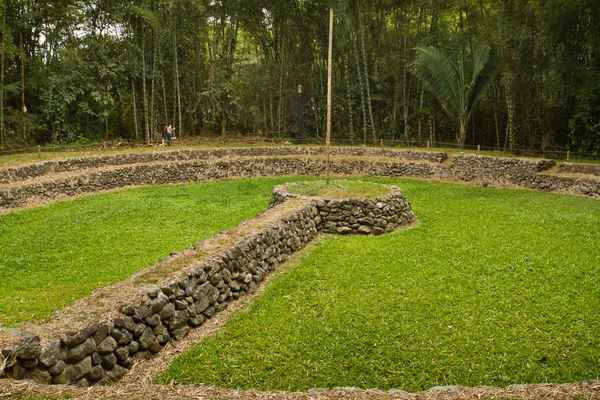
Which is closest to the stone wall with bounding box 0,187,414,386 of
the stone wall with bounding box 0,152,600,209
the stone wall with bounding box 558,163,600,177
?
the stone wall with bounding box 0,152,600,209

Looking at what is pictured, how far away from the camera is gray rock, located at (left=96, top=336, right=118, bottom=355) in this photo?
401 centimetres

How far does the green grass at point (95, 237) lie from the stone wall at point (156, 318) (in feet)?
3.39

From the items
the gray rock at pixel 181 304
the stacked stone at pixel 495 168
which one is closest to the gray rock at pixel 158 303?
the gray rock at pixel 181 304

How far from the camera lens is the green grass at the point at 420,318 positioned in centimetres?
425

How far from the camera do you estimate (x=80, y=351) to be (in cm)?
384

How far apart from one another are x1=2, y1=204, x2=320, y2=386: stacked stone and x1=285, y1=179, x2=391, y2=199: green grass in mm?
3017

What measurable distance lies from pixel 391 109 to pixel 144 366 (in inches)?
745

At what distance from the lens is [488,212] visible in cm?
1067

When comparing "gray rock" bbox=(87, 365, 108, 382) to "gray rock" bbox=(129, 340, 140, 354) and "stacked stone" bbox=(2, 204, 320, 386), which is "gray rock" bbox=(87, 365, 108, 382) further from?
"gray rock" bbox=(129, 340, 140, 354)

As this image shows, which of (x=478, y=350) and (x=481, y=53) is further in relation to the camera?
(x=481, y=53)

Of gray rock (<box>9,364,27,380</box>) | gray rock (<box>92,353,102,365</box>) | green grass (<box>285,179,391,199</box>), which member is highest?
green grass (<box>285,179,391,199</box>)

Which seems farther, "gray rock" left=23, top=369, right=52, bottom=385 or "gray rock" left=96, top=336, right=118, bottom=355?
"gray rock" left=96, top=336, right=118, bottom=355

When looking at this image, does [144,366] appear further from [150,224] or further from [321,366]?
[150,224]

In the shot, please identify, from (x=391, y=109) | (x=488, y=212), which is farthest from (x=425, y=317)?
(x=391, y=109)
